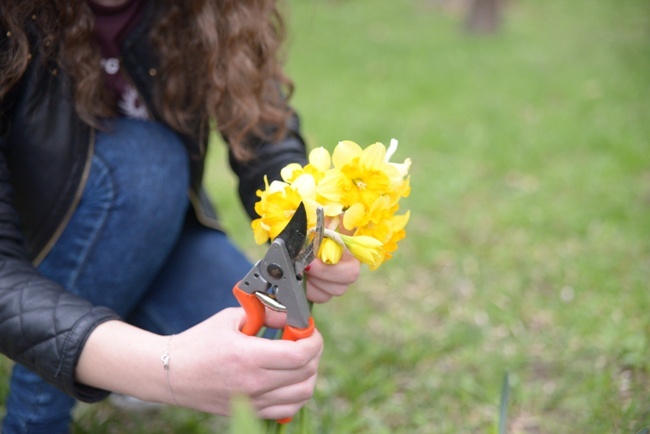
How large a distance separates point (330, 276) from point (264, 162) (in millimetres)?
393

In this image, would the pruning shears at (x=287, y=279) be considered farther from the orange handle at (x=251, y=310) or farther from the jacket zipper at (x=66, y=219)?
the jacket zipper at (x=66, y=219)

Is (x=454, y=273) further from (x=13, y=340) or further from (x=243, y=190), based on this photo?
(x=13, y=340)

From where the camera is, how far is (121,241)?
1374 mm

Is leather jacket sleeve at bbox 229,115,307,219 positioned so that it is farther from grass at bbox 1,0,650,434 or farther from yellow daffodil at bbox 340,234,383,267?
grass at bbox 1,0,650,434

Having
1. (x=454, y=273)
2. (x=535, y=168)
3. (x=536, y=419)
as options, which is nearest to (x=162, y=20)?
(x=536, y=419)

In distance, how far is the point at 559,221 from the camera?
277 centimetres

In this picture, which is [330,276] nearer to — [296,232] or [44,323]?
[296,232]

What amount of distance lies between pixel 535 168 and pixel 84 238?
2.53 meters

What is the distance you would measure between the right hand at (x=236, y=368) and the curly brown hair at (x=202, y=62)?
1.73 ft

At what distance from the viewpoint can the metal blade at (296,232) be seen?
938 millimetres

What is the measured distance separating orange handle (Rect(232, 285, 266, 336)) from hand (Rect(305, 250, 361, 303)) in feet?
0.46

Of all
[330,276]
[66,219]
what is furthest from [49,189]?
[330,276]

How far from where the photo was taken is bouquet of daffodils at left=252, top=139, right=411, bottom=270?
1.00m

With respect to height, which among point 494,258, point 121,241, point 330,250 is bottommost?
point 494,258
